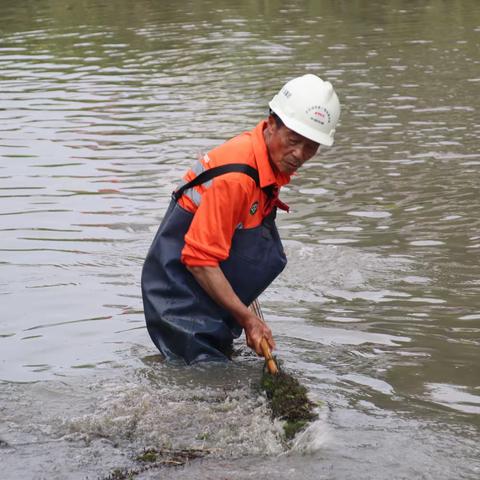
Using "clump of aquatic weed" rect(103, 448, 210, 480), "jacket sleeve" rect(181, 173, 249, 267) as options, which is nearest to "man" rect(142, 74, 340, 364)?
"jacket sleeve" rect(181, 173, 249, 267)

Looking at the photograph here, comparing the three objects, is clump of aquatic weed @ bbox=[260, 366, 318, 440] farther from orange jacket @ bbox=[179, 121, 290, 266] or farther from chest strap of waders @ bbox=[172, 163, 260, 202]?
chest strap of waders @ bbox=[172, 163, 260, 202]

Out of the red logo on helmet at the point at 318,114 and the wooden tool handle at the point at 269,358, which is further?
the wooden tool handle at the point at 269,358

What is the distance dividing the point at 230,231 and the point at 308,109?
0.74 metres

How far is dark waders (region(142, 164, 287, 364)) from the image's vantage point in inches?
248

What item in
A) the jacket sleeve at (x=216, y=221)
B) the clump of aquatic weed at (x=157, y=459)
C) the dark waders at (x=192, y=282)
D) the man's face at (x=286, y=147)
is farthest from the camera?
the dark waders at (x=192, y=282)

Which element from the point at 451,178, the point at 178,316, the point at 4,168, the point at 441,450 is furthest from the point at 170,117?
the point at 441,450

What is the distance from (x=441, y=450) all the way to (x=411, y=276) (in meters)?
3.02

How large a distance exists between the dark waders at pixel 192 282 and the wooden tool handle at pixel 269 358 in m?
0.39

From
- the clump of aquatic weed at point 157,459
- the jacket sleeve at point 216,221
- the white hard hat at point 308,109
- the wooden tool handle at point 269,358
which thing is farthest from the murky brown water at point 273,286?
the white hard hat at point 308,109

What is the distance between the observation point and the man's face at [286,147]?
604cm

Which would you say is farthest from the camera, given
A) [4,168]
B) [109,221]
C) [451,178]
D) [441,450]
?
[4,168]

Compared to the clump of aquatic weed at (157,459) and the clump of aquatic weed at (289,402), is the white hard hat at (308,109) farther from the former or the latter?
the clump of aquatic weed at (157,459)

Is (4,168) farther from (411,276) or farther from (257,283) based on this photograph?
(257,283)

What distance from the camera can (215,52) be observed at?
66.0 ft
